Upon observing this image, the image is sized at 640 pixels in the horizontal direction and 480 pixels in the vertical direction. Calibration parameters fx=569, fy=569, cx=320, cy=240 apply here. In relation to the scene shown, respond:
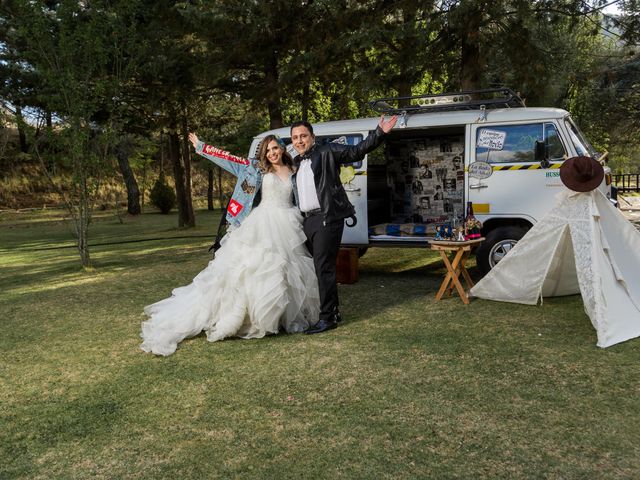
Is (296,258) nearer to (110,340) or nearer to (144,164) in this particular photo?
(110,340)

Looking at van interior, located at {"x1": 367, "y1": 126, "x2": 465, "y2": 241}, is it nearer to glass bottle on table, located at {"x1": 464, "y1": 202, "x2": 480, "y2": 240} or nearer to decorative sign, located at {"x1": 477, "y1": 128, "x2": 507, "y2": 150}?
decorative sign, located at {"x1": 477, "y1": 128, "x2": 507, "y2": 150}

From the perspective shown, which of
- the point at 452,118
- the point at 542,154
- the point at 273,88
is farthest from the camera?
the point at 273,88

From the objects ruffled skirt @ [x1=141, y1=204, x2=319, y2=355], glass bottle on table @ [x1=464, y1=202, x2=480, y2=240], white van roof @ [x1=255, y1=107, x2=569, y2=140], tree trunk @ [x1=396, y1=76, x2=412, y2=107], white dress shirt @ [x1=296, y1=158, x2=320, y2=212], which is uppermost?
tree trunk @ [x1=396, y1=76, x2=412, y2=107]

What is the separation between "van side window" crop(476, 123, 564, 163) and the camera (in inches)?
278

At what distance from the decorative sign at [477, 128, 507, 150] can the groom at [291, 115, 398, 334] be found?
7.58 ft

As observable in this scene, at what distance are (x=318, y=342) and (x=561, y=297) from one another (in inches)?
123

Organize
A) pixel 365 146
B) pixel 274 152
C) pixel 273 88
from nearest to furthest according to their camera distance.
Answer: pixel 365 146
pixel 274 152
pixel 273 88

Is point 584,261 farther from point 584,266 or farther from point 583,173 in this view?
point 583,173

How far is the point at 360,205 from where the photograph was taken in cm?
807

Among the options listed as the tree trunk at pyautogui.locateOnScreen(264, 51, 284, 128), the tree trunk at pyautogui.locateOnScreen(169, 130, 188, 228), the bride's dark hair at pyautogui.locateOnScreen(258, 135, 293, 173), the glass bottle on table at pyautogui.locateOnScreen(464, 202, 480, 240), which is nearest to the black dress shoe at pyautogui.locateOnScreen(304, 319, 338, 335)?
the bride's dark hair at pyautogui.locateOnScreen(258, 135, 293, 173)

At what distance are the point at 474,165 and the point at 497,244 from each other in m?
1.06

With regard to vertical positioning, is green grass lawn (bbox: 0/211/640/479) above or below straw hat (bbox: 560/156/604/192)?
below

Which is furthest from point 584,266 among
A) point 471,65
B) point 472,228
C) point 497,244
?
point 471,65

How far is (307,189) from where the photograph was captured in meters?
5.86
